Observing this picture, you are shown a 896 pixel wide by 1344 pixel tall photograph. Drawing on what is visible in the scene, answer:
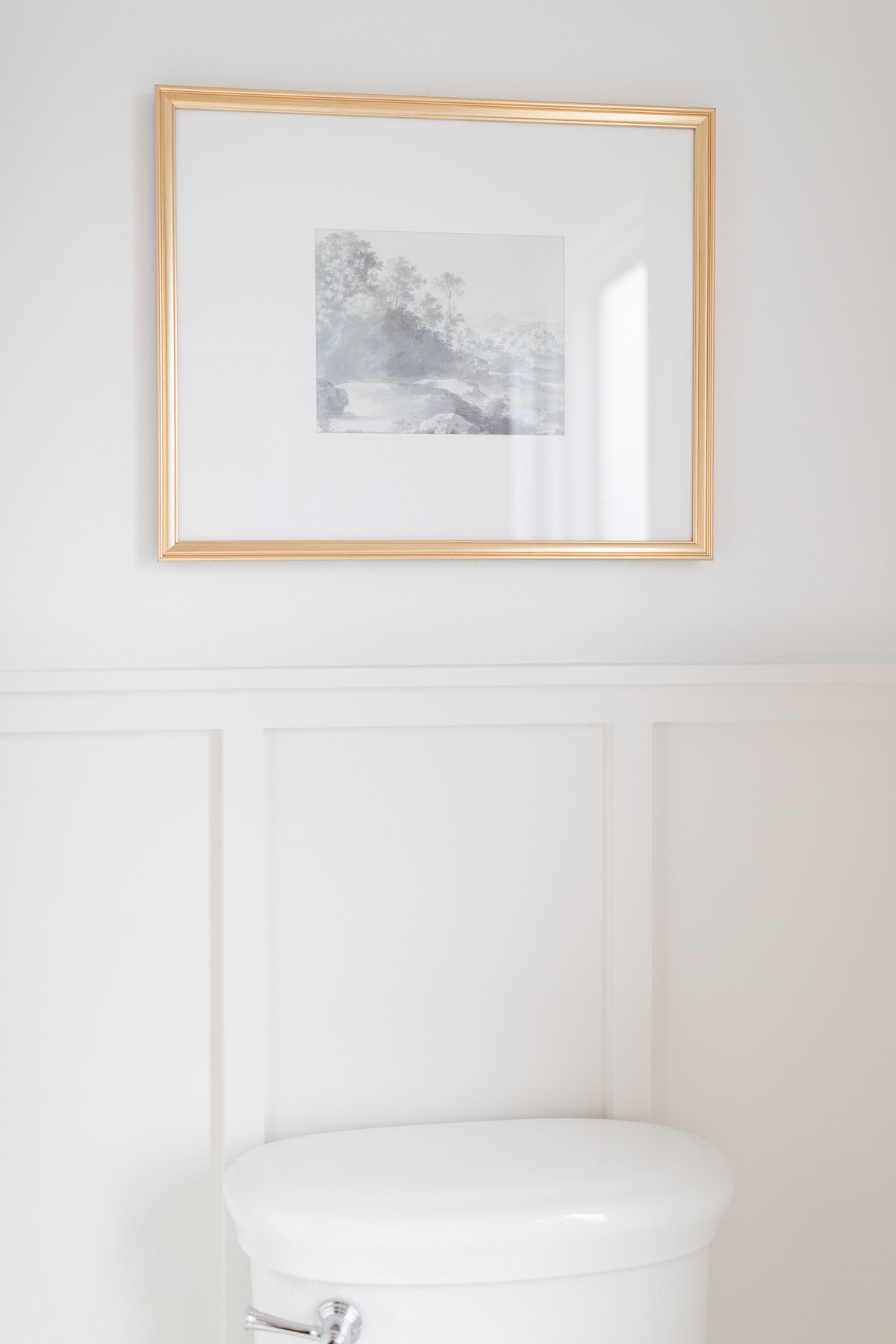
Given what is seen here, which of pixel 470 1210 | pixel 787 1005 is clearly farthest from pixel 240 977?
pixel 787 1005

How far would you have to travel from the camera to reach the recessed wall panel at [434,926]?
102cm

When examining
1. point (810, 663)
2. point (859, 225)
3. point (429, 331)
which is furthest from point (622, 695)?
point (859, 225)

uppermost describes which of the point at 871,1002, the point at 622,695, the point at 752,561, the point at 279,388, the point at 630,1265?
the point at 279,388

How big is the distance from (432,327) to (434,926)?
574 millimetres

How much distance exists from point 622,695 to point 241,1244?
579mm

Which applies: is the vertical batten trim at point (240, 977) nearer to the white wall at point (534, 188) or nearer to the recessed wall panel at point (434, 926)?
the recessed wall panel at point (434, 926)

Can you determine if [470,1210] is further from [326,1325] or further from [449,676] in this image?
[449,676]

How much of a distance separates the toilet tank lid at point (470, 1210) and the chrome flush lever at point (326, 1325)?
23 millimetres

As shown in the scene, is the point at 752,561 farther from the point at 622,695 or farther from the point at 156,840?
the point at 156,840

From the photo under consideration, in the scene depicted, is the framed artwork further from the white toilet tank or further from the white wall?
the white toilet tank

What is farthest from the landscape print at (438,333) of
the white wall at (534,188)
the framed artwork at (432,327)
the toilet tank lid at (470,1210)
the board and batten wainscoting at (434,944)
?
the toilet tank lid at (470,1210)

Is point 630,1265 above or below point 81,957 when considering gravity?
below

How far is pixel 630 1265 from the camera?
34.1 inches

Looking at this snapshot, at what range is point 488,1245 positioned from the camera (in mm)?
842
